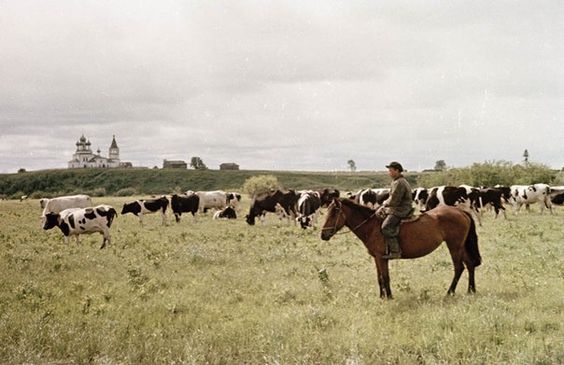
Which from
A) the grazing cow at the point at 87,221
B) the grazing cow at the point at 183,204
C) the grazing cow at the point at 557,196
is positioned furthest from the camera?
the grazing cow at the point at 557,196

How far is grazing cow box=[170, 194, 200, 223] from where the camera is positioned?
35.8 m

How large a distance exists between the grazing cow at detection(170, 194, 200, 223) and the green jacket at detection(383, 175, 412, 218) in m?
26.4

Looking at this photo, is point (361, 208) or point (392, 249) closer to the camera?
point (392, 249)

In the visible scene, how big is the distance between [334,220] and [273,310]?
8.83ft

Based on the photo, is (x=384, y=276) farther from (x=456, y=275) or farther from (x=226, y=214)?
(x=226, y=214)

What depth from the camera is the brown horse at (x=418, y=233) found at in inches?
420

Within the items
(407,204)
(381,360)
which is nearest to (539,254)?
(407,204)

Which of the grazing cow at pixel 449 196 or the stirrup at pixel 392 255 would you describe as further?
the grazing cow at pixel 449 196

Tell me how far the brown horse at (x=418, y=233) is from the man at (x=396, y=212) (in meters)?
0.25

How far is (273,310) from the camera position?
9.78 metres

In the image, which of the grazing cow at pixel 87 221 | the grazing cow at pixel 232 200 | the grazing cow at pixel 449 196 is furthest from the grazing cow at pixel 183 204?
the grazing cow at pixel 449 196

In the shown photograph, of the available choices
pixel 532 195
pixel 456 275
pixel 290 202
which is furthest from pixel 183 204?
pixel 456 275

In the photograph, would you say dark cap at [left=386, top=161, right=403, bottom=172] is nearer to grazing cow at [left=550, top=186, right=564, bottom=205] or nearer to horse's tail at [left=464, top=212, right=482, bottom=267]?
horse's tail at [left=464, top=212, right=482, bottom=267]

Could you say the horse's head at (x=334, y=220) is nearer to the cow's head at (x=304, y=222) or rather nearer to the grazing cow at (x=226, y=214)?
the cow's head at (x=304, y=222)
